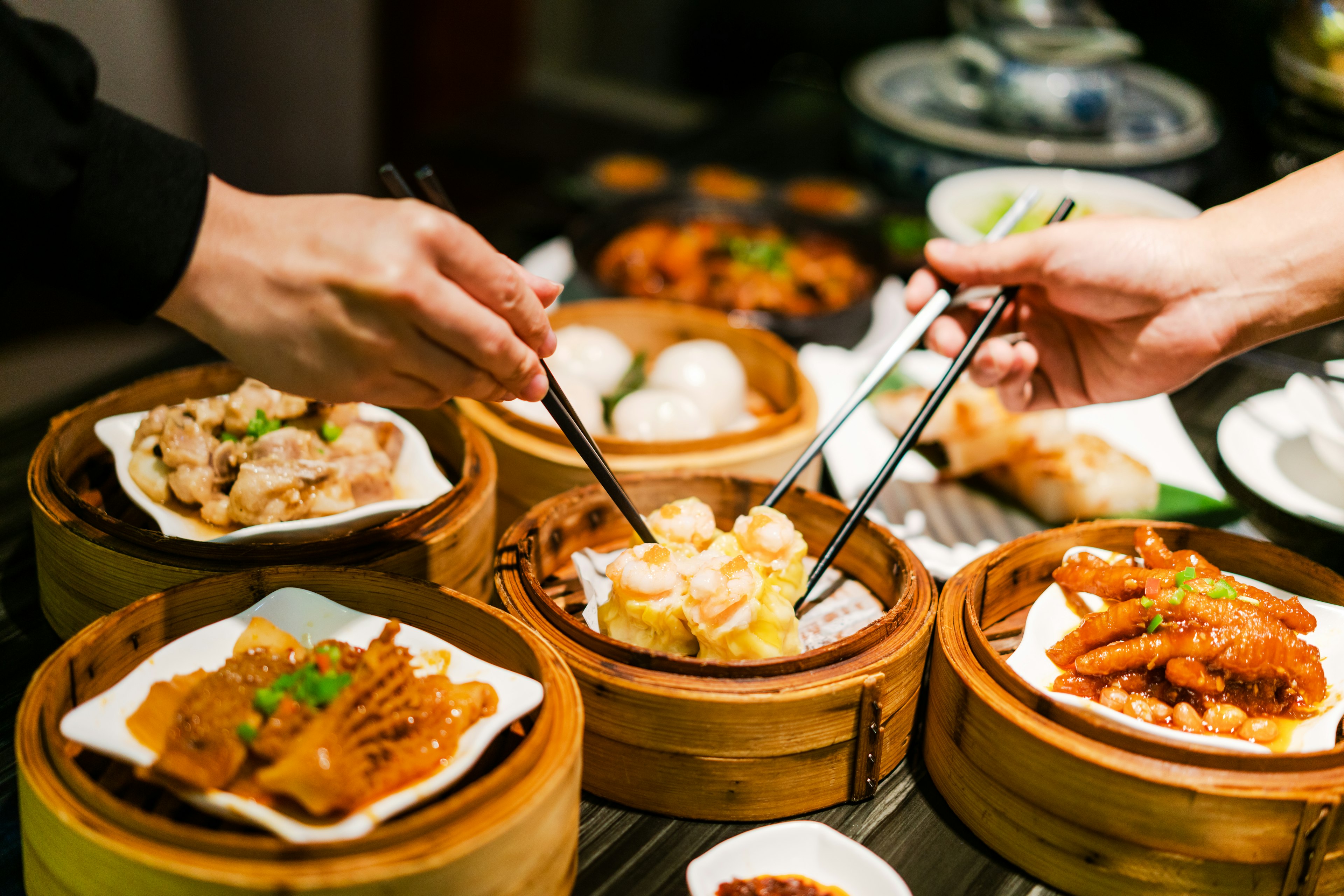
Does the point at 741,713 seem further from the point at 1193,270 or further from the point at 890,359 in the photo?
the point at 1193,270

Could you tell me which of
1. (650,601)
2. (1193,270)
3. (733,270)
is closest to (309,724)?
(650,601)

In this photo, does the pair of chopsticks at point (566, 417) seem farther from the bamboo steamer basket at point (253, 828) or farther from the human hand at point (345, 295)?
the bamboo steamer basket at point (253, 828)

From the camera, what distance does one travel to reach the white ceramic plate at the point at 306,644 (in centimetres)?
128

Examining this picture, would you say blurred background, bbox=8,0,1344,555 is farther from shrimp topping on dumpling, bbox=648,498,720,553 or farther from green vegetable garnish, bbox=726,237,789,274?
shrimp topping on dumpling, bbox=648,498,720,553

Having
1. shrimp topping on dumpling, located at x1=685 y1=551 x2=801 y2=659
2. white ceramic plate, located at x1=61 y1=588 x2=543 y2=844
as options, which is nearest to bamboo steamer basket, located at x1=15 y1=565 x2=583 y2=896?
white ceramic plate, located at x1=61 y1=588 x2=543 y2=844

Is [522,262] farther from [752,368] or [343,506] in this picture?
[343,506]

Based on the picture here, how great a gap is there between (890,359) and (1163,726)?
2.81 feet

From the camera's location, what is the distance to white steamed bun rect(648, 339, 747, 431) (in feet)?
8.54

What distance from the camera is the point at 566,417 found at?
166cm

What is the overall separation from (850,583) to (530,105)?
6386 millimetres

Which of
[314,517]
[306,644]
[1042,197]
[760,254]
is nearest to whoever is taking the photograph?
[306,644]

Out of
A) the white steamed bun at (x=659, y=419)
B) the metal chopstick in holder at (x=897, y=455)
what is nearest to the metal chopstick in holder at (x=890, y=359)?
the metal chopstick in holder at (x=897, y=455)

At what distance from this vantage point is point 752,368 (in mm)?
2867

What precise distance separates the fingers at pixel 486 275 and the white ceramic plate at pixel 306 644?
1.52 feet
